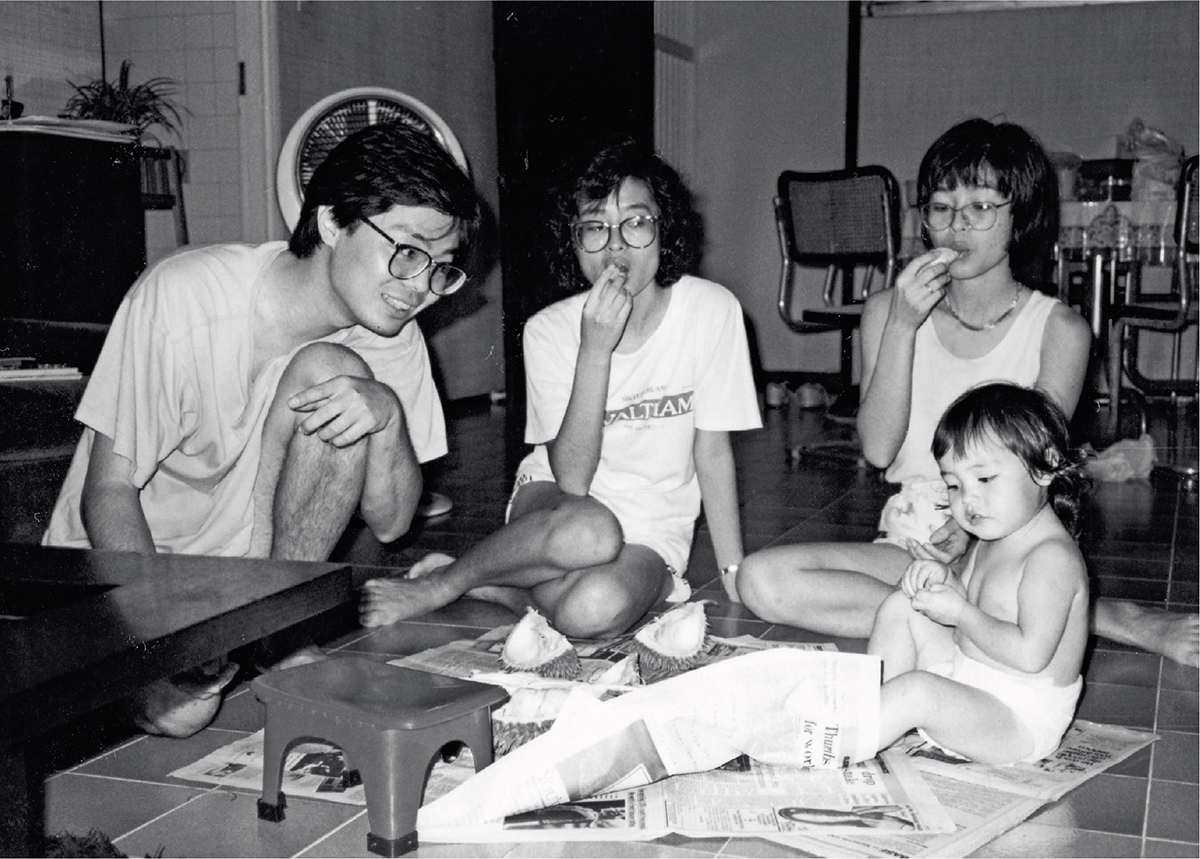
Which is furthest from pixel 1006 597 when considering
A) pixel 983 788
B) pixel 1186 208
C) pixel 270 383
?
pixel 1186 208

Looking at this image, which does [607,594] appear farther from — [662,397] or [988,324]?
[988,324]

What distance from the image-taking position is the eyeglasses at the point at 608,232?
1960 millimetres

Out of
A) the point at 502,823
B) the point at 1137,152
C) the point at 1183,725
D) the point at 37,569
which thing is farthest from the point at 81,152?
the point at 1137,152

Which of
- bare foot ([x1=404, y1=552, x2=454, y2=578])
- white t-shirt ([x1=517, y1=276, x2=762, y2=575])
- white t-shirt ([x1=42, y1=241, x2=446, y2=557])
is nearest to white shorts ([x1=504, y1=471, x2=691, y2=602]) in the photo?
white t-shirt ([x1=517, y1=276, x2=762, y2=575])

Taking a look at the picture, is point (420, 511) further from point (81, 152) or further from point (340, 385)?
point (340, 385)

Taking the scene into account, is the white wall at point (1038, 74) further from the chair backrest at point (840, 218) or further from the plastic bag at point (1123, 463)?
the plastic bag at point (1123, 463)

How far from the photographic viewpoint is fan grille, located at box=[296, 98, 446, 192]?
122 inches

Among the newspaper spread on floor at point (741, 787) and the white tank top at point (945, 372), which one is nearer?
the newspaper spread on floor at point (741, 787)

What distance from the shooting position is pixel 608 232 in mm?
1962

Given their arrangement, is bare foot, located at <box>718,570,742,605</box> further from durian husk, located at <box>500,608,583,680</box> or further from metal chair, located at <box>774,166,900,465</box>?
metal chair, located at <box>774,166,900,465</box>

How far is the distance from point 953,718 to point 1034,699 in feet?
0.39

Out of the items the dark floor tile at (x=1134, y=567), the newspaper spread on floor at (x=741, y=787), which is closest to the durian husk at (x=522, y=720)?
the newspaper spread on floor at (x=741, y=787)

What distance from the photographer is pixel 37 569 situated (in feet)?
3.81

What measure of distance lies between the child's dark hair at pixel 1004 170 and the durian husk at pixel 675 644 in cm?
80
